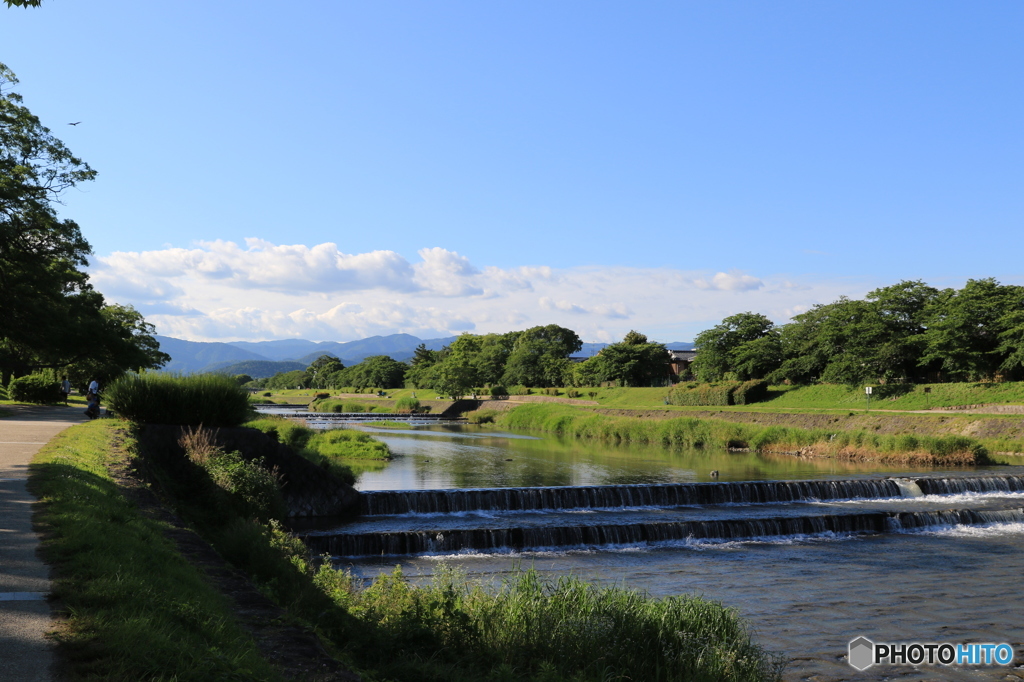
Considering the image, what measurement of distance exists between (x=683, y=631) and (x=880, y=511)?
16.3 m

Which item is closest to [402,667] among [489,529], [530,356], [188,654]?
[188,654]

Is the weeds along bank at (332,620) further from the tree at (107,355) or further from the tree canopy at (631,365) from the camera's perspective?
the tree canopy at (631,365)

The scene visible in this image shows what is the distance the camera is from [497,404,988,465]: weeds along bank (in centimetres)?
3569

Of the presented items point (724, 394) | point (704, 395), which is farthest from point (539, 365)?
point (724, 394)

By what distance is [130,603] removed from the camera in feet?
19.8

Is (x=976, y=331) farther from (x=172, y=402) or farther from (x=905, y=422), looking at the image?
(x=172, y=402)

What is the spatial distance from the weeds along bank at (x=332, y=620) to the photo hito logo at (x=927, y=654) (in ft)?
5.82

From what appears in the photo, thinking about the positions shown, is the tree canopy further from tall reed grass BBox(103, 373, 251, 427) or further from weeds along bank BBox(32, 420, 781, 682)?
weeds along bank BBox(32, 420, 781, 682)

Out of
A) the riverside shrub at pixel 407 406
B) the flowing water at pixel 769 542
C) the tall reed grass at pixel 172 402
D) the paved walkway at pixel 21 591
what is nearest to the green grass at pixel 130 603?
the paved walkway at pixel 21 591

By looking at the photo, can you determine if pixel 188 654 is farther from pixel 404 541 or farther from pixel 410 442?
pixel 410 442

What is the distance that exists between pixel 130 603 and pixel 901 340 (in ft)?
214

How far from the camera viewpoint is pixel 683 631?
393 inches

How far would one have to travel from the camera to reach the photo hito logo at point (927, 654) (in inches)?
440

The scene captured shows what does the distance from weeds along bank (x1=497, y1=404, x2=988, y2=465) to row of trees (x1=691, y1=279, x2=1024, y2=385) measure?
18917 mm
